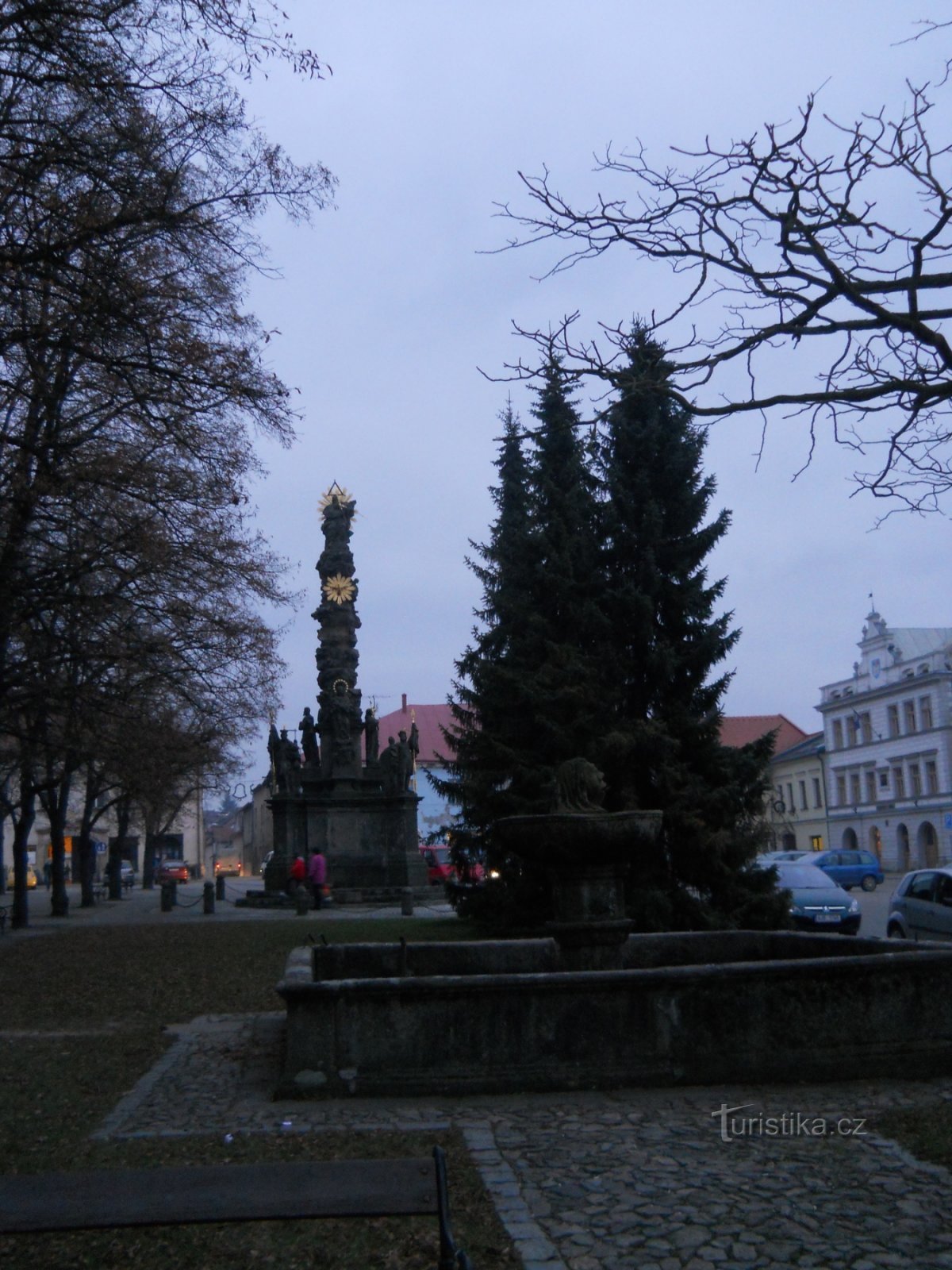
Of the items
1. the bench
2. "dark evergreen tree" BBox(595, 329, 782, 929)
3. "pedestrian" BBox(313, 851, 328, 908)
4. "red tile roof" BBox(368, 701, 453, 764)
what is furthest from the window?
"red tile roof" BBox(368, 701, 453, 764)

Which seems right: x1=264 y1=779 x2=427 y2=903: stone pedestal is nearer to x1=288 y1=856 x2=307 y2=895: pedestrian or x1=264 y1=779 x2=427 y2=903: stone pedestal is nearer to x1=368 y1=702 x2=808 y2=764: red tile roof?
x1=288 y1=856 x2=307 y2=895: pedestrian

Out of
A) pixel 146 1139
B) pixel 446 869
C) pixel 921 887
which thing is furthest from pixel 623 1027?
pixel 446 869

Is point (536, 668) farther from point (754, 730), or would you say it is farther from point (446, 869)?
point (754, 730)

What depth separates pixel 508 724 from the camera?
74.7 feet

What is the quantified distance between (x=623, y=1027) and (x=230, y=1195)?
4.89m

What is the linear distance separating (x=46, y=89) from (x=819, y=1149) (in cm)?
→ 996

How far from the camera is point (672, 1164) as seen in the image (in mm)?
6555

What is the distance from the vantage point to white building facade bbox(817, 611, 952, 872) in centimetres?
6775

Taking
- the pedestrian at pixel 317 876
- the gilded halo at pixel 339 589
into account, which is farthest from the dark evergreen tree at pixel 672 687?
the gilded halo at pixel 339 589

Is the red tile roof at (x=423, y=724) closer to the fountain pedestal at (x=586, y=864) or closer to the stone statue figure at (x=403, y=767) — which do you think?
the stone statue figure at (x=403, y=767)

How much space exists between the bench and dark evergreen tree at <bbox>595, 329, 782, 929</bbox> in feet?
48.4

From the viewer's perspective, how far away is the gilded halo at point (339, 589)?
138 feet

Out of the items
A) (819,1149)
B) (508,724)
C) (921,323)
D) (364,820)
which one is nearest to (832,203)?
(921,323)

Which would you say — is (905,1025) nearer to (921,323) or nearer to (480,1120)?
(480,1120)
